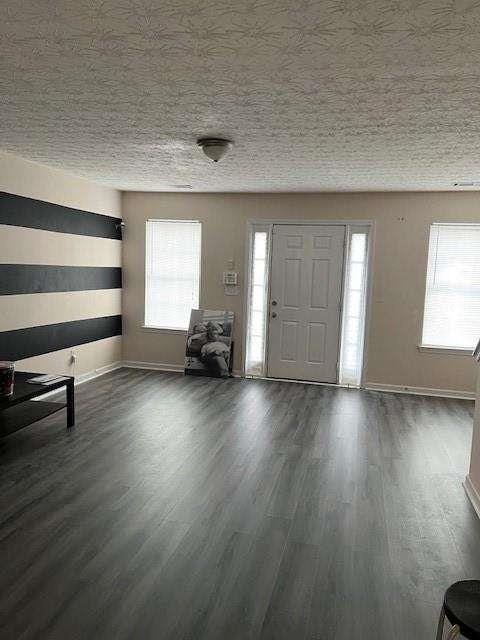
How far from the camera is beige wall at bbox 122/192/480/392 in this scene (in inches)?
221

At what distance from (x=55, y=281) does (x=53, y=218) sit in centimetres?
67

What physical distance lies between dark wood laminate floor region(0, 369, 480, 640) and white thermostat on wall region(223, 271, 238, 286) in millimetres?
2074

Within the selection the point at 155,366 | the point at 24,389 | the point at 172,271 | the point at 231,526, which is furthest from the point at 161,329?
the point at 231,526

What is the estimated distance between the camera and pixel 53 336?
5.16 m

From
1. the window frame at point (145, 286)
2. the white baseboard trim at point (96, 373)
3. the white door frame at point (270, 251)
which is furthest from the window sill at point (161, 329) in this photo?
the white door frame at point (270, 251)

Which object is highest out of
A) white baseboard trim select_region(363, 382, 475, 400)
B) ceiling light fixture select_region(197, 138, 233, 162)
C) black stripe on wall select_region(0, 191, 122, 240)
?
ceiling light fixture select_region(197, 138, 233, 162)

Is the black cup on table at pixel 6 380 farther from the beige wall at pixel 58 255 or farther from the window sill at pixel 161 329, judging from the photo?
the window sill at pixel 161 329

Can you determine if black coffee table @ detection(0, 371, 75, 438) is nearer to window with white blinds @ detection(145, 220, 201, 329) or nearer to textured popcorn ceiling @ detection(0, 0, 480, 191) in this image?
textured popcorn ceiling @ detection(0, 0, 480, 191)

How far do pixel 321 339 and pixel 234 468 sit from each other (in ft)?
9.50

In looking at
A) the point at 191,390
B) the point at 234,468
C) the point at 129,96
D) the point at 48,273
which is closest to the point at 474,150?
the point at 129,96

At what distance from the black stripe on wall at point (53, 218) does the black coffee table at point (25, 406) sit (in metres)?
1.48

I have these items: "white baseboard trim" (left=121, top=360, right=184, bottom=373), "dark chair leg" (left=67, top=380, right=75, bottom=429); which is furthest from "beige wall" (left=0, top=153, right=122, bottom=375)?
"dark chair leg" (left=67, top=380, right=75, bottom=429)

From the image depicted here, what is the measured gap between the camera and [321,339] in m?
6.06

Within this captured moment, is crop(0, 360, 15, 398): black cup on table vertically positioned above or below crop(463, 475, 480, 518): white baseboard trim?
above
